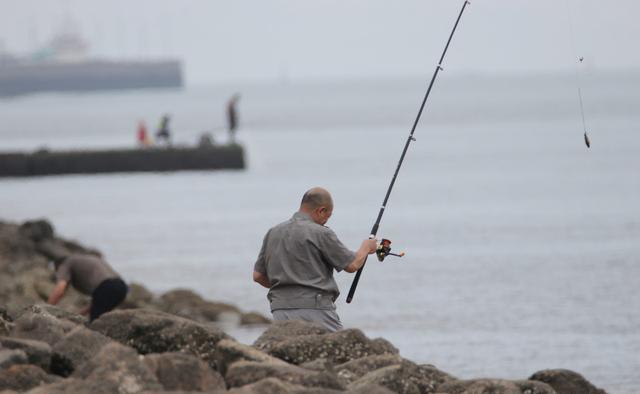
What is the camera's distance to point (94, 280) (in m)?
11.3

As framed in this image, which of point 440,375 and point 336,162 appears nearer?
point 440,375

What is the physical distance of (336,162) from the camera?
2302 inches

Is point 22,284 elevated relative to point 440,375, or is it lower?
lower

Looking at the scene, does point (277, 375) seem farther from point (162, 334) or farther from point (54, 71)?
point (54, 71)

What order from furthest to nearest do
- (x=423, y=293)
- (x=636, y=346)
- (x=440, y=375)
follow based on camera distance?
(x=423, y=293)
(x=636, y=346)
(x=440, y=375)

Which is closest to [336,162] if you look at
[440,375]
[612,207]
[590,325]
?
[612,207]

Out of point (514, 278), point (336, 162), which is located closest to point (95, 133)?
point (336, 162)

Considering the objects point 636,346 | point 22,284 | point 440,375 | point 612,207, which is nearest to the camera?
point 440,375

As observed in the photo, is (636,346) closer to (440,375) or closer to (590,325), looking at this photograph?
(590,325)

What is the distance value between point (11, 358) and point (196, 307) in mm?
11465

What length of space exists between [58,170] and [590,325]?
27.5 meters

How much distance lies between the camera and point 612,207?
3584cm

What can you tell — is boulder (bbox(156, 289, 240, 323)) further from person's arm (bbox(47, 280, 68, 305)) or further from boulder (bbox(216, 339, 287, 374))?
boulder (bbox(216, 339, 287, 374))

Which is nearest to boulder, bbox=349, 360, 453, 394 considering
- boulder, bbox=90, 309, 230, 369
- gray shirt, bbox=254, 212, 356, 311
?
gray shirt, bbox=254, 212, 356, 311
